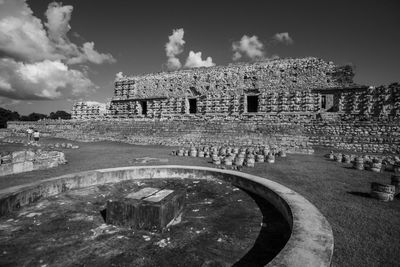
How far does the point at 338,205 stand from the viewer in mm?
4691

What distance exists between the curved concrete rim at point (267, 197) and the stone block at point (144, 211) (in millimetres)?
1731

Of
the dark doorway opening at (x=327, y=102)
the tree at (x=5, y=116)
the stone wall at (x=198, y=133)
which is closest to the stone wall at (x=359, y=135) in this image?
the stone wall at (x=198, y=133)

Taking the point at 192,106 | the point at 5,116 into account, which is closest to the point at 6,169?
the point at 192,106

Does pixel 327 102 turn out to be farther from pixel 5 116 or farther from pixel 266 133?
pixel 5 116

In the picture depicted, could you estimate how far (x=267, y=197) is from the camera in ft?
14.1

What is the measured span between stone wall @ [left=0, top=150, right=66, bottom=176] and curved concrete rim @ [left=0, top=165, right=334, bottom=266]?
4.45 meters

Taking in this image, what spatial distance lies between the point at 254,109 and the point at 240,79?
13.7 feet

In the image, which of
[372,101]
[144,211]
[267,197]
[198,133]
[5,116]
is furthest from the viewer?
[5,116]

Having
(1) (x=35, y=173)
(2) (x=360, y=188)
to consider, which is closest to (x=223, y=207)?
(2) (x=360, y=188)

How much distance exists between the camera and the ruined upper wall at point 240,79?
77.0 feet

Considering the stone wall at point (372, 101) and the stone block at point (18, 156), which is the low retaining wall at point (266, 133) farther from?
the stone block at point (18, 156)

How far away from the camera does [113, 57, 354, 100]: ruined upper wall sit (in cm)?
2348

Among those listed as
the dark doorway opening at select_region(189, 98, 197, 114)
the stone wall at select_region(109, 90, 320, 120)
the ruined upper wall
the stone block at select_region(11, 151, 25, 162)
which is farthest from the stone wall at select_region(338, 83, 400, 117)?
the stone block at select_region(11, 151, 25, 162)

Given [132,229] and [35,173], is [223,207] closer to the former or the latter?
[132,229]
